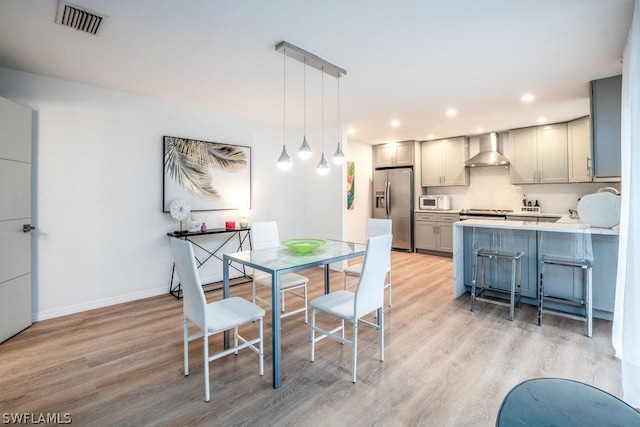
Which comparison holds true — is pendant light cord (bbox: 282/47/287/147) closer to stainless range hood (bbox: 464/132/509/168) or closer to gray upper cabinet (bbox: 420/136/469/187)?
gray upper cabinet (bbox: 420/136/469/187)

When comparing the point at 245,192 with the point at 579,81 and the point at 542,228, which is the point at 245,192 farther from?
the point at 579,81

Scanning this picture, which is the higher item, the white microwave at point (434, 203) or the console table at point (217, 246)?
the white microwave at point (434, 203)

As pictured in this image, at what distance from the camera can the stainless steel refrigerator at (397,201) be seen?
6676mm

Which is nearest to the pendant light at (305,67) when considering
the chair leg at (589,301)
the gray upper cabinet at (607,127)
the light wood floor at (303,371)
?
the light wood floor at (303,371)

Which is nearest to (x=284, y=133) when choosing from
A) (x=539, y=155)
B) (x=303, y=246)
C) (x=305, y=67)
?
(x=305, y=67)

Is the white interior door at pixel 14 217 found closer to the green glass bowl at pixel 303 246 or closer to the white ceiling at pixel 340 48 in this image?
the white ceiling at pixel 340 48

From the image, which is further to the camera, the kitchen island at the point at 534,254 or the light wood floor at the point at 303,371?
the kitchen island at the point at 534,254

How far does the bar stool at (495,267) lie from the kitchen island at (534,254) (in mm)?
61

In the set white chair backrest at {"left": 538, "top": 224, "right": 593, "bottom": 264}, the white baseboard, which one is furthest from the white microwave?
the white baseboard

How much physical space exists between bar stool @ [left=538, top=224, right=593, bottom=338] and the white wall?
4.11 meters

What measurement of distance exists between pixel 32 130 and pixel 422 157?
6.46 metres

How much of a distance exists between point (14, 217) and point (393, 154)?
6258mm

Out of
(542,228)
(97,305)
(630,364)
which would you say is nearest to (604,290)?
(542,228)

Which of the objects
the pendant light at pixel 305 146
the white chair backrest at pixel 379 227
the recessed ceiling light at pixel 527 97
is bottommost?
the white chair backrest at pixel 379 227
